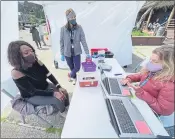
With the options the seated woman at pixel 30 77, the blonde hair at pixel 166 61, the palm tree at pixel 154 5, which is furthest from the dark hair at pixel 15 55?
the palm tree at pixel 154 5

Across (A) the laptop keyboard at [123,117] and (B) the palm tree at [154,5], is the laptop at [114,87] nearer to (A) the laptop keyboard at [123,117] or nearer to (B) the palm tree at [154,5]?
(A) the laptop keyboard at [123,117]

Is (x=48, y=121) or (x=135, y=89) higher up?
(x=135, y=89)

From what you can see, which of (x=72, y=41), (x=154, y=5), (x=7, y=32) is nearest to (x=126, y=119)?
(x=7, y=32)

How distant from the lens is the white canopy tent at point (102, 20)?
358 cm

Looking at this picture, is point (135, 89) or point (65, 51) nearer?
point (135, 89)

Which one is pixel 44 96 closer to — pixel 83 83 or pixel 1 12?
pixel 83 83

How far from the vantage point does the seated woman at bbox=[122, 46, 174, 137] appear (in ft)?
3.81

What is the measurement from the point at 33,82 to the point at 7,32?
2.71 ft

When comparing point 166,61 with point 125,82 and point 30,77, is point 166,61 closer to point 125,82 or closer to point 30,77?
point 125,82

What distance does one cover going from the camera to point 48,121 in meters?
2.18

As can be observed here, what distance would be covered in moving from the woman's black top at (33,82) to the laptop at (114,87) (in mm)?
607

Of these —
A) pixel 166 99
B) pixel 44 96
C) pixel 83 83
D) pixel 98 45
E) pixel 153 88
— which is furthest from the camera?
pixel 98 45

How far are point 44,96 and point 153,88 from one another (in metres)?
1.09

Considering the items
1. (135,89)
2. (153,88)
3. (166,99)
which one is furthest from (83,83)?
(166,99)
